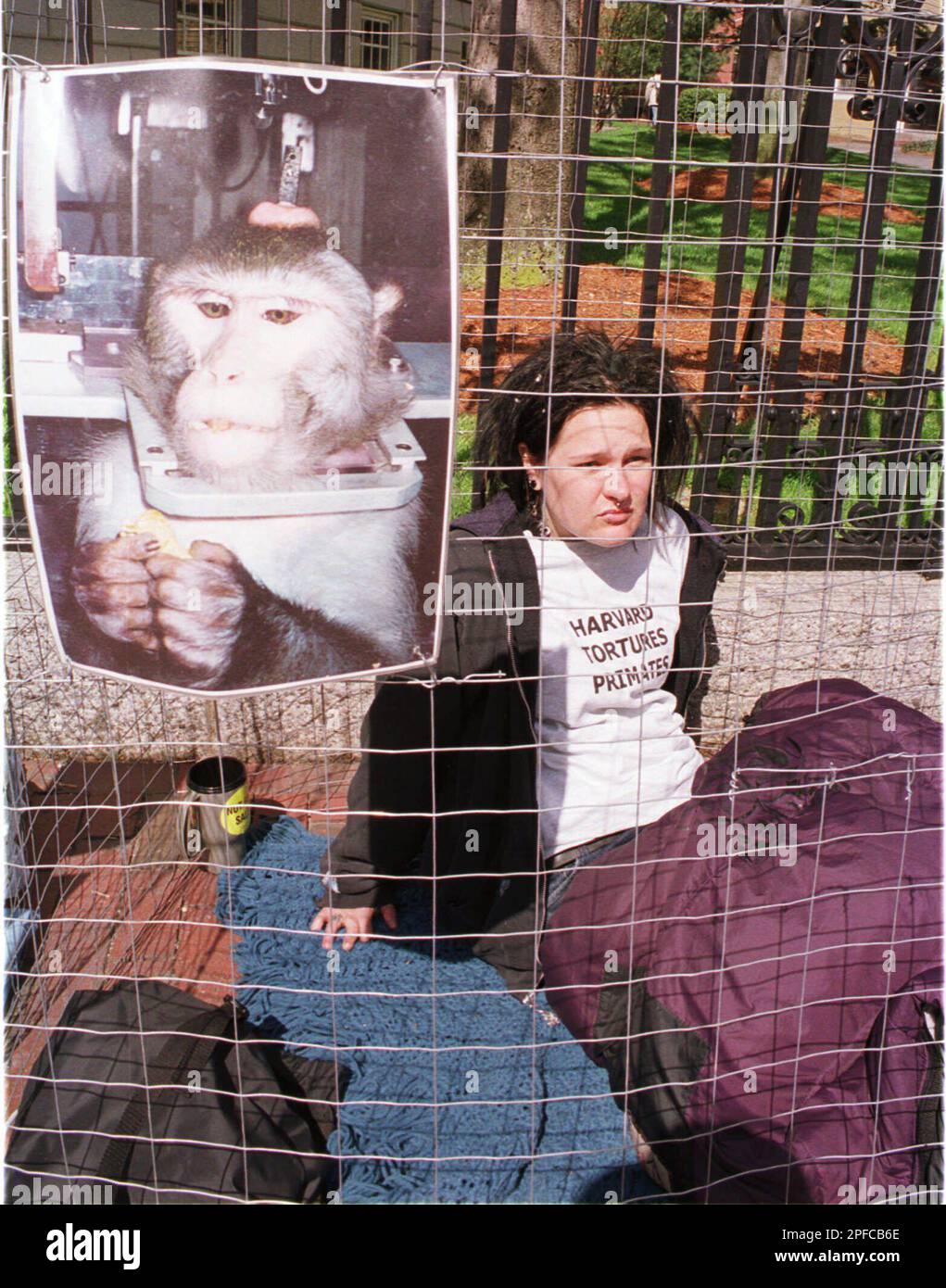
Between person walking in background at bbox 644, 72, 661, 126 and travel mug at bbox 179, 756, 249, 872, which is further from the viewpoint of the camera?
travel mug at bbox 179, 756, 249, 872

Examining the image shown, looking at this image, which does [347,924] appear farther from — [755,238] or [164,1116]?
[755,238]

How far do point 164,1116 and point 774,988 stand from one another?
1.04 metres

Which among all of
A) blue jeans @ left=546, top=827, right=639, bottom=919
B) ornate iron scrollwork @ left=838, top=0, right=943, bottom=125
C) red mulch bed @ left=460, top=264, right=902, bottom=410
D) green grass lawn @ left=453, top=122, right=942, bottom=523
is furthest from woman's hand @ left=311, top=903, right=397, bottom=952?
ornate iron scrollwork @ left=838, top=0, right=943, bottom=125

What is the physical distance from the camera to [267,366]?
1.27 m

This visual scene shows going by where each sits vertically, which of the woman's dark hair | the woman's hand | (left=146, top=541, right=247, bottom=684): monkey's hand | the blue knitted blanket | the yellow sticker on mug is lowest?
the blue knitted blanket

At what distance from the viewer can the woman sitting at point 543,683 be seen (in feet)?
6.79

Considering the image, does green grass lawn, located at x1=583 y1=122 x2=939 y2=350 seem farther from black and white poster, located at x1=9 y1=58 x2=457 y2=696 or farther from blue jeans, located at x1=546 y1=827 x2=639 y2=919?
black and white poster, located at x1=9 y1=58 x2=457 y2=696

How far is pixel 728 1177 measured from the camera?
1731 millimetres

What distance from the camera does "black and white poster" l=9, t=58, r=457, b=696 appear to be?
1208 mm

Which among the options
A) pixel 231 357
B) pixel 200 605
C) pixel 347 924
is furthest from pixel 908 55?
pixel 347 924

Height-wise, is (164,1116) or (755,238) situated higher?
(755,238)

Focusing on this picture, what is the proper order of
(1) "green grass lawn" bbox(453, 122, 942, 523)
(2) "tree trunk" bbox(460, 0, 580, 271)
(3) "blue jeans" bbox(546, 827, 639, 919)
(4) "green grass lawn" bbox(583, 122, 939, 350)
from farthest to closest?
1. (4) "green grass lawn" bbox(583, 122, 939, 350)
2. (2) "tree trunk" bbox(460, 0, 580, 271)
3. (1) "green grass lawn" bbox(453, 122, 942, 523)
4. (3) "blue jeans" bbox(546, 827, 639, 919)

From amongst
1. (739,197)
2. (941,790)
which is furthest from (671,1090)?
(739,197)

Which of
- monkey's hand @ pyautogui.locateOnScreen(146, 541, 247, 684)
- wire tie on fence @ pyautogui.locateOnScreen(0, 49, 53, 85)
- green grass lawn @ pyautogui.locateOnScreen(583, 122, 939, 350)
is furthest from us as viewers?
green grass lawn @ pyautogui.locateOnScreen(583, 122, 939, 350)
